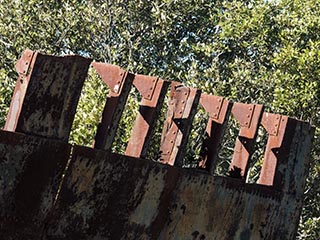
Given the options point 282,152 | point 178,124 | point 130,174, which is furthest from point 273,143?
point 130,174

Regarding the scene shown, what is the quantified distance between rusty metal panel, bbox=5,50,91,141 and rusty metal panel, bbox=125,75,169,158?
495 millimetres

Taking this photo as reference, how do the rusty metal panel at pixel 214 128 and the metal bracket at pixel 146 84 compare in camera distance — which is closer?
the metal bracket at pixel 146 84

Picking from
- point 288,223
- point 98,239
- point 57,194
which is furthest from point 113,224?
point 288,223

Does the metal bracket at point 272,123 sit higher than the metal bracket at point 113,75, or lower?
higher

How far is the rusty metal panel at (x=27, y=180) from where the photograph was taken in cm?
342

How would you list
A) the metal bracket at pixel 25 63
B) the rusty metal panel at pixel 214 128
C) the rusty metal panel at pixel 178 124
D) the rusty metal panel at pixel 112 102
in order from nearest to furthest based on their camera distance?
the metal bracket at pixel 25 63
the rusty metal panel at pixel 112 102
the rusty metal panel at pixel 178 124
the rusty metal panel at pixel 214 128

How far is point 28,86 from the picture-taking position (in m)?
3.52

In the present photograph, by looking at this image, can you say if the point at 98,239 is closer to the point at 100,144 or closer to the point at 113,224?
the point at 113,224


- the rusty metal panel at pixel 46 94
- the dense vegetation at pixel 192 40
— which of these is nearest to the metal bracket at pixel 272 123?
the rusty metal panel at pixel 46 94

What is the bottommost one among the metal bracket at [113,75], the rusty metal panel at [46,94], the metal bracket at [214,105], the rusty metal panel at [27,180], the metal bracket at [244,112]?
the rusty metal panel at [27,180]

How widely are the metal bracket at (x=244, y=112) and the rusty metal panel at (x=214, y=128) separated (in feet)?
0.77

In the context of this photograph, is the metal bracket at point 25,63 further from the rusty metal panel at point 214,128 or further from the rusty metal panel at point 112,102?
the rusty metal panel at point 214,128

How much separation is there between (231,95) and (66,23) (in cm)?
553

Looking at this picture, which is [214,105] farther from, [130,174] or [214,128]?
[130,174]
